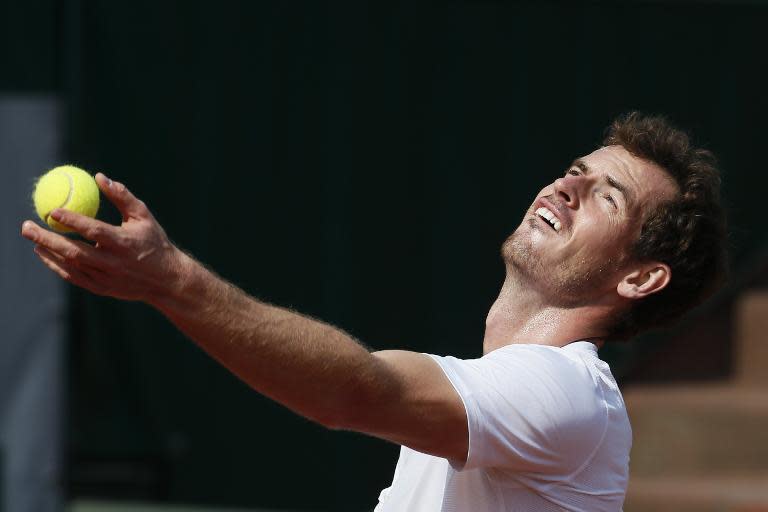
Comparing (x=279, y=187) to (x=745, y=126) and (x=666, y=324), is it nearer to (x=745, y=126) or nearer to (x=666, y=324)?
(x=745, y=126)

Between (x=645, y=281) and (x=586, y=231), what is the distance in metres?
0.18

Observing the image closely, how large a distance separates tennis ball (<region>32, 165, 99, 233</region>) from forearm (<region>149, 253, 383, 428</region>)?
414mm

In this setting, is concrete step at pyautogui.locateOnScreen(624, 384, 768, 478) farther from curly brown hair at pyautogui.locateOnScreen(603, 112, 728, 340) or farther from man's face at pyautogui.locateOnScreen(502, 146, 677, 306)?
man's face at pyautogui.locateOnScreen(502, 146, 677, 306)

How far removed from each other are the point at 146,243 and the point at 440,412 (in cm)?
59

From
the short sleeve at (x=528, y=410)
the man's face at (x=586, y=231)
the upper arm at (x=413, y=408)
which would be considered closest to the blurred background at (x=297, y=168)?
the man's face at (x=586, y=231)

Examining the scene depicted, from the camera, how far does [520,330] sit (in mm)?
2680

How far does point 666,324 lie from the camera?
2904 millimetres

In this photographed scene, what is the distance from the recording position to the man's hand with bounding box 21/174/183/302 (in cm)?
185

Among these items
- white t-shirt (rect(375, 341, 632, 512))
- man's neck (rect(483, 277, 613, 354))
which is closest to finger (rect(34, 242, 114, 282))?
white t-shirt (rect(375, 341, 632, 512))

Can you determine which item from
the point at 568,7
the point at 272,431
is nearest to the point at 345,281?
the point at 272,431

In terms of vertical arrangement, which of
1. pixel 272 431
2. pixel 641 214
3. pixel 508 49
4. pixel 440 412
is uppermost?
pixel 508 49

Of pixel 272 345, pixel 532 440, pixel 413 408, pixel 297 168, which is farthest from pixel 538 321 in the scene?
pixel 297 168

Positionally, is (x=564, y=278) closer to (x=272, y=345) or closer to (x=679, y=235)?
(x=679, y=235)

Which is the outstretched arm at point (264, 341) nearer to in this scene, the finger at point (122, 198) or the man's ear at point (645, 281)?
the finger at point (122, 198)
